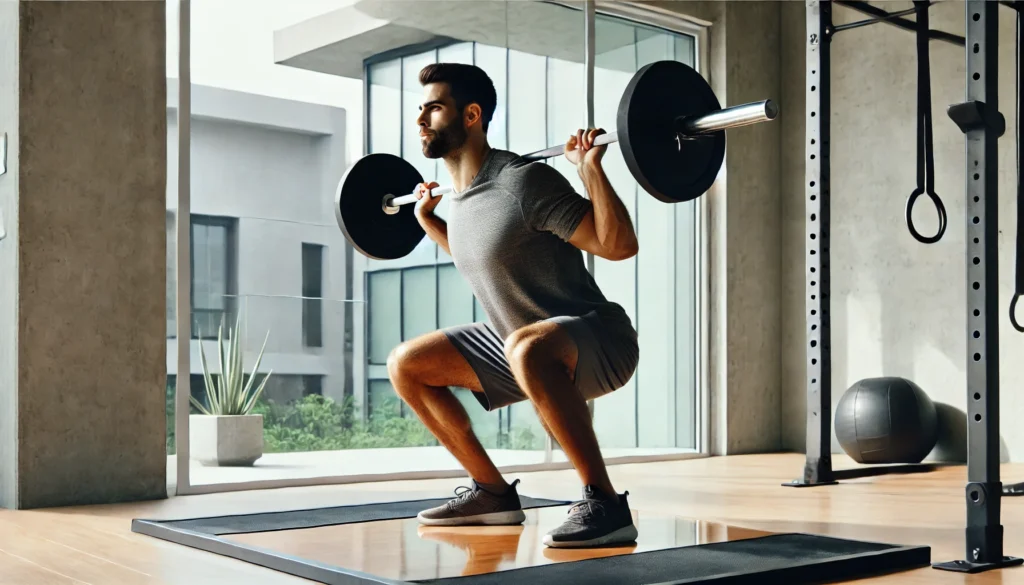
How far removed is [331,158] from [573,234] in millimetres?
2324

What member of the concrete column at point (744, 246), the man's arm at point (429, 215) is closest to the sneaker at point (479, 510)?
the man's arm at point (429, 215)

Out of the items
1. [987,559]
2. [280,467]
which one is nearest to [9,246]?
[280,467]

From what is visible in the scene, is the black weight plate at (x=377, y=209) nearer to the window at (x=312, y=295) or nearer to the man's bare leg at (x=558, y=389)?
the man's bare leg at (x=558, y=389)

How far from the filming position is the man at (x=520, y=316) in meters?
2.92

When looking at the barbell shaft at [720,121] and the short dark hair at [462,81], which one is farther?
the short dark hair at [462,81]

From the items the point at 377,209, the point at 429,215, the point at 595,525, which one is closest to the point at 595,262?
the point at 377,209

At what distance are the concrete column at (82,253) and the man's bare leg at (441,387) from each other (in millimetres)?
1519

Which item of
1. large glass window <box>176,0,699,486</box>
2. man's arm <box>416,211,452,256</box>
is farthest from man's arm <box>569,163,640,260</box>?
large glass window <box>176,0,699,486</box>

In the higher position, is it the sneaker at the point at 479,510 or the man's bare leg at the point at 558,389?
the man's bare leg at the point at 558,389

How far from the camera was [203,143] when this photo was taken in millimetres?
4684

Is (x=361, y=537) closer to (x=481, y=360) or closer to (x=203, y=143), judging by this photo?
(x=481, y=360)

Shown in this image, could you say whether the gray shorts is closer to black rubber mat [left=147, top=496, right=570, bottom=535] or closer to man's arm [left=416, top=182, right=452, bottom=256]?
man's arm [left=416, top=182, right=452, bottom=256]

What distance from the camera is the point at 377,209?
374 centimetres

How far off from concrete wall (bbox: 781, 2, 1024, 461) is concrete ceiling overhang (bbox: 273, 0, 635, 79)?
1.36 m
